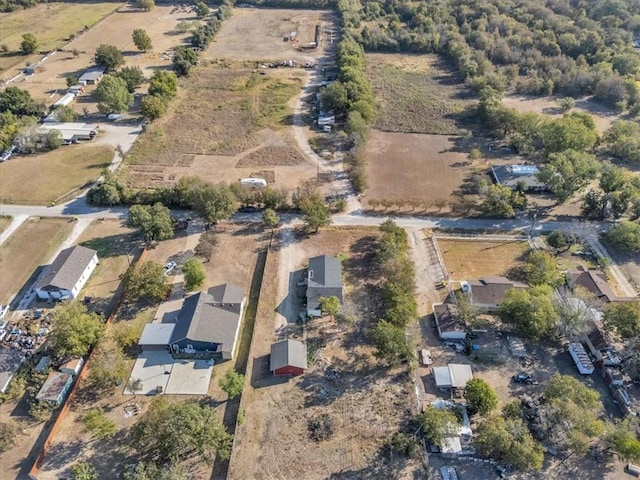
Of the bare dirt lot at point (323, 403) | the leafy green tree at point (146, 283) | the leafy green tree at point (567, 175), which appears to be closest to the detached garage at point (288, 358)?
the bare dirt lot at point (323, 403)

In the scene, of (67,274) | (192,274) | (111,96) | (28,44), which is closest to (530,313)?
(192,274)

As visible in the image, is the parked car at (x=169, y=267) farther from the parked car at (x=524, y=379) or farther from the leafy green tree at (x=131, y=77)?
the leafy green tree at (x=131, y=77)

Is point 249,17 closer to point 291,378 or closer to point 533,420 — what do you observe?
point 291,378

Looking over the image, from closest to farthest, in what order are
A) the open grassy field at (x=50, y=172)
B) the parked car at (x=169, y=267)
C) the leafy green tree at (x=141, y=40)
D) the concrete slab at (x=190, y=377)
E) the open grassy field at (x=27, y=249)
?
1. the concrete slab at (x=190, y=377)
2. the open grassy field at (x=27, y=249)
3. the parked car at (x=169, y=267)
4. the open grassy field at (x=50, y=172)
5. the leafy green tree at (x=141, y=40)

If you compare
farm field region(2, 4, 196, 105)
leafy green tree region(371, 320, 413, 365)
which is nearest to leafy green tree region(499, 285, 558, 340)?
leafy green tree region(371, 320, 413, 365)

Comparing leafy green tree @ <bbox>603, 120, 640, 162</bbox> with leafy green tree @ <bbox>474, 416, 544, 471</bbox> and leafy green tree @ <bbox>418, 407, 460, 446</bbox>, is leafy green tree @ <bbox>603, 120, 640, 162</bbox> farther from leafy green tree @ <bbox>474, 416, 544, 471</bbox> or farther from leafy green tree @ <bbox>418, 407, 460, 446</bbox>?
leafy green tree @ <bbox>418, 407, 460, 446</bbox>

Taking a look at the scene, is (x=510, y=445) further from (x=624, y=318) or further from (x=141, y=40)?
(x=141, y=40)

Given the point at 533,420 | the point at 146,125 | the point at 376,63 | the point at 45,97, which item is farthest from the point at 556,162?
the point at 45,97
